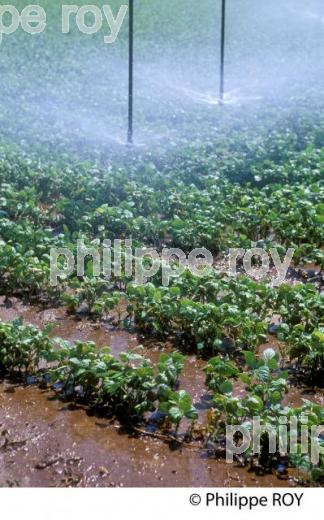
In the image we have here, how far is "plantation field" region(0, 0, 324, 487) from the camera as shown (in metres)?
4.05

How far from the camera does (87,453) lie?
4.08 m

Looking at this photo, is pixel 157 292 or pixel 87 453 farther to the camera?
pixel 157 292

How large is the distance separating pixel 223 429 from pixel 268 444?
0.25 metres

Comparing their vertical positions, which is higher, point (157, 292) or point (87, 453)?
point (157, 292)

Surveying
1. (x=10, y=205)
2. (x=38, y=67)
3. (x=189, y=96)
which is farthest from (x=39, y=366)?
(x=38, y=67)

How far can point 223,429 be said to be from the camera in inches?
160

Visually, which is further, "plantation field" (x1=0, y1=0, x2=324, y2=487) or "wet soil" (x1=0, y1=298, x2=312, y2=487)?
"plantation field" (x1=0, y1=0, x2=324, y2=487)

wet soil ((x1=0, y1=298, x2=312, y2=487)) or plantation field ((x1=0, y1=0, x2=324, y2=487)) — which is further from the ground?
plantation field ((x1=0, y1=0, x2=324, y2=487))

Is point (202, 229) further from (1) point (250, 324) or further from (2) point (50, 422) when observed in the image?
(2) point (50, 422)

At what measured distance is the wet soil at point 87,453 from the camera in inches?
152

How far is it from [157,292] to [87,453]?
4.42ft

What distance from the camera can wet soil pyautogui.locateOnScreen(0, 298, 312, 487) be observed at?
3.87m

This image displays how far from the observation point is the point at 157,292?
17.0 feet

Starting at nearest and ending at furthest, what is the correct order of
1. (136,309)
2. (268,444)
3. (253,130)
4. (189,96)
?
(268,444)
(136,309)
(253,130)
(189,96)
